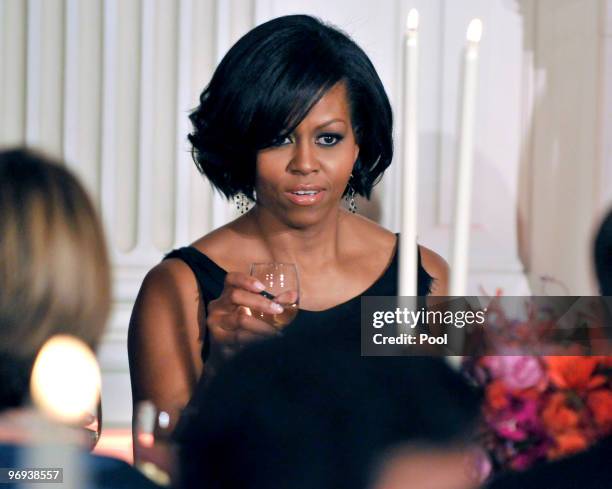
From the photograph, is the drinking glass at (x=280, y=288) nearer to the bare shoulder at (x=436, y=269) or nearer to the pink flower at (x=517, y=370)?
the pink flower at (x=517, y=370)

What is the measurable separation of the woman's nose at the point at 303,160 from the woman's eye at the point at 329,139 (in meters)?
0.01

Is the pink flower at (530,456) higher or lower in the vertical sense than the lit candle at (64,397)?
lower

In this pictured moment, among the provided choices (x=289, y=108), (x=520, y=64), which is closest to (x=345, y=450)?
(x=289, y=108)

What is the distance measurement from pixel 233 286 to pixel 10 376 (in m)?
0.19

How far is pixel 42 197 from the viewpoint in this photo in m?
0.57

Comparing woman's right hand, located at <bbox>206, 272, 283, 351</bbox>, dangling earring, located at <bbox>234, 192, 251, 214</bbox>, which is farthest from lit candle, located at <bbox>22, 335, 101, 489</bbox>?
dangling earring, located at <bbox>234, 192, 251, 214</bbox>

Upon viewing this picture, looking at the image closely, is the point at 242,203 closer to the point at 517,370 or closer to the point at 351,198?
the point at 351,198

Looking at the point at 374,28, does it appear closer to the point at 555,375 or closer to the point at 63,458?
the point at 555,375

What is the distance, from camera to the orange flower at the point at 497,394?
0.56 m

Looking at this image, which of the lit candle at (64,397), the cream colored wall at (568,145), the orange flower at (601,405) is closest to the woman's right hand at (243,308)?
the lit candle at (64,397)

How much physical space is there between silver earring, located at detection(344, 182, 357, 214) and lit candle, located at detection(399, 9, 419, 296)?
470 millimetres

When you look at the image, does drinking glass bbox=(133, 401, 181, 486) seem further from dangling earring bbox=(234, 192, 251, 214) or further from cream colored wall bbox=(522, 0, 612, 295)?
cream colored wall bbox=(522, 0, 612, 295)

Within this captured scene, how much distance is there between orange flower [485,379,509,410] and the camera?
558 millimetres

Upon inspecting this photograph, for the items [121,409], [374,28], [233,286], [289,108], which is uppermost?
[374,28]
